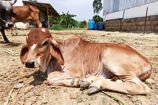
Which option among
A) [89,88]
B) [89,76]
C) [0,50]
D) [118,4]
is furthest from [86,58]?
[118,4]

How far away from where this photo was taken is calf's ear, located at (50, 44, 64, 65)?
16.8 ft

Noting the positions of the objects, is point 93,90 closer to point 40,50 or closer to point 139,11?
point 40,50

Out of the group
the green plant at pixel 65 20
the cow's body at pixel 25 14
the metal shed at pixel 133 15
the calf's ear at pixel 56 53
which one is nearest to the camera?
the calf's ear at pixel 56 53

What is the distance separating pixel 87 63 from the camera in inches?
204

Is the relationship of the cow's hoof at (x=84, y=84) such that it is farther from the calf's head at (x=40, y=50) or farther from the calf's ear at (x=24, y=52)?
the calf's ear at (x=24, y=52)

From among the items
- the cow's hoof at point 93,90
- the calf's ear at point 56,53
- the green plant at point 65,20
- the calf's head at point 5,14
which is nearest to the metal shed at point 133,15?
the green plant at point 65,20

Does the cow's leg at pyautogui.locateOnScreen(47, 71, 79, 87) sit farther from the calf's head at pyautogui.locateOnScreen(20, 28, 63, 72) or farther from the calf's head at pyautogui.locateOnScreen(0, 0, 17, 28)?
the calf's head at pyautogui.locateOnScreen(0, 0, 17, 28)

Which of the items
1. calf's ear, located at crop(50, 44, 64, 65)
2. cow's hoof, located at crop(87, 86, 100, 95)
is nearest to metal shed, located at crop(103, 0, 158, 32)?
calf's ear, located at crop(50, 44, 64, 65)

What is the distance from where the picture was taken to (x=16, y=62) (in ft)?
22.9

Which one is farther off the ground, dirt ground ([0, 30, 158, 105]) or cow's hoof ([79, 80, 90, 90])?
cow's hoof ([79, 80, 90, 90])

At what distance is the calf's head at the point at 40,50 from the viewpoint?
4809 mm

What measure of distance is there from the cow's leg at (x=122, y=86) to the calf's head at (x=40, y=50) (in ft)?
2.58

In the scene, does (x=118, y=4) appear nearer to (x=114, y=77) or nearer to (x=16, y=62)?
(x=16, y=62)

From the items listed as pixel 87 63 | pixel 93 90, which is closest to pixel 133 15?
pixel 87 63
